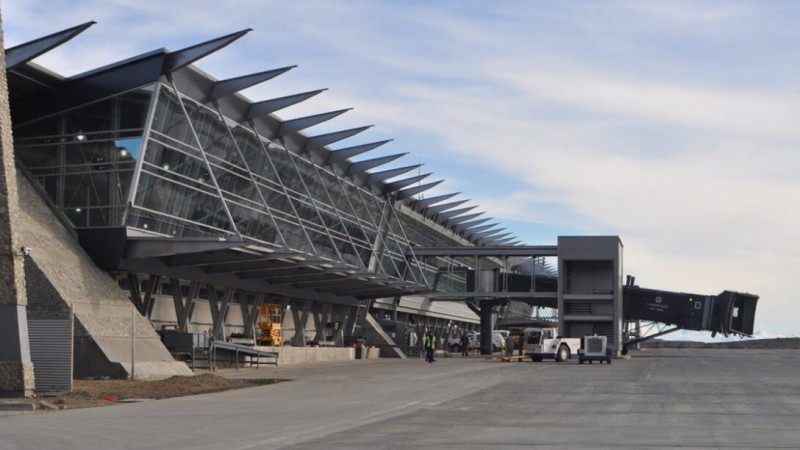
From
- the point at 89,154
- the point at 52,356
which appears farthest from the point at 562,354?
the point at 52,356

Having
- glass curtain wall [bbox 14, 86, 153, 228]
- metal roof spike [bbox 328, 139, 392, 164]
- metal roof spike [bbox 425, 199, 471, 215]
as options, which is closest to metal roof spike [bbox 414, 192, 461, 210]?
metal roof spike [bbox 425, 199, 471, 215]

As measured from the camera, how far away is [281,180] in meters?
52.8

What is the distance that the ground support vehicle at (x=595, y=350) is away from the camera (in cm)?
5531

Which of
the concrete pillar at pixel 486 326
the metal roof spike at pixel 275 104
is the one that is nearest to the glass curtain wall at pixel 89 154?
the metal roof spike at pixel 275 104

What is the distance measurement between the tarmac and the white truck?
27.4m

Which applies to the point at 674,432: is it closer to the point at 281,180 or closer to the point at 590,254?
the point at 281,180

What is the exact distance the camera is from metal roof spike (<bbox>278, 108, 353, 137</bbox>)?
4718 cm

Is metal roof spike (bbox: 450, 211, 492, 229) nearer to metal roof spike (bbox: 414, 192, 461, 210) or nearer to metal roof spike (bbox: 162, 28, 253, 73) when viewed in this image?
metal roof spike (bbox: 414, 192, 461, 210)

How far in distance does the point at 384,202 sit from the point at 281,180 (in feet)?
58.5

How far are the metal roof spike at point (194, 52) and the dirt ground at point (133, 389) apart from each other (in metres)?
11.5

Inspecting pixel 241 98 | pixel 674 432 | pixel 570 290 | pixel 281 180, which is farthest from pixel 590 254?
pixel 674 432

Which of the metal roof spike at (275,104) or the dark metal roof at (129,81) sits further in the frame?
the metal roof spike at (275,104)

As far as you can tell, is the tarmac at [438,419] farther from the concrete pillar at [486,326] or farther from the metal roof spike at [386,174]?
the concrete pillar at [486,326]

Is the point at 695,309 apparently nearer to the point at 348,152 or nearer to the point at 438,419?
the point at 348,152
